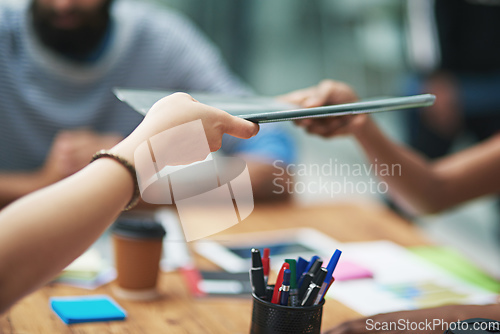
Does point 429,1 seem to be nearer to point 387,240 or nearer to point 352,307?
point 387,240

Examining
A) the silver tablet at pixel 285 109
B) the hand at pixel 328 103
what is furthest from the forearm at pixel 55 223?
the hand at pixel 328 103

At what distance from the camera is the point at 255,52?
5320 mm

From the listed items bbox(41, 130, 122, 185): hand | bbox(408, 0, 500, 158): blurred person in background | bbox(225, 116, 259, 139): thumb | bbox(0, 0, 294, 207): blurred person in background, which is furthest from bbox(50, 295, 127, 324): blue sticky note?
bbox(408, 0, 500, 158): blurred person in background

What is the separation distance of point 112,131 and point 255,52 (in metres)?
3.85

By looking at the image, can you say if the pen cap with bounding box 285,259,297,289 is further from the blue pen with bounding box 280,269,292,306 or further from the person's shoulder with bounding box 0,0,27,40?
the person's shoulder with bounding box 0,0,27,40

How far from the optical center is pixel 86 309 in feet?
2.46

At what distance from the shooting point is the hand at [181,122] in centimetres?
54

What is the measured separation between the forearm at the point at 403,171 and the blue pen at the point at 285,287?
47 centimetres

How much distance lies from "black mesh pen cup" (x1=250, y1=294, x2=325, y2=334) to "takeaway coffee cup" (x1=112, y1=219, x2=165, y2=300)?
278 mm

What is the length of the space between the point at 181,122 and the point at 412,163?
701 millimetres

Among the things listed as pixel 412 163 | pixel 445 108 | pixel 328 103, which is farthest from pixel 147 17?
pixel 445 108

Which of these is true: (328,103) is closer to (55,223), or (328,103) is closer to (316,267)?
(316,267)

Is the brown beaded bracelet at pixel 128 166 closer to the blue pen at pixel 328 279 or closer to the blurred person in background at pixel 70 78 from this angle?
the blue pen at pixel 328 279

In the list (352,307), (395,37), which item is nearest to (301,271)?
(352,307)
